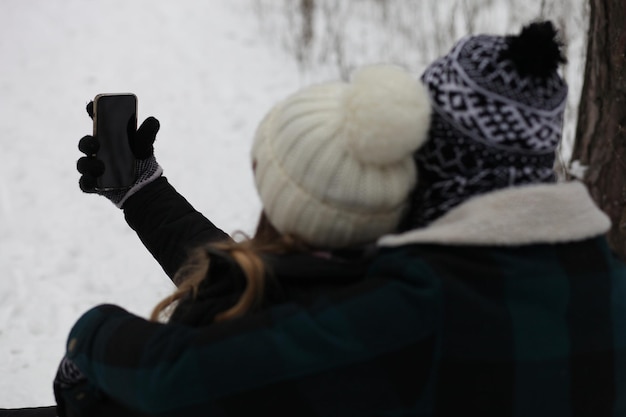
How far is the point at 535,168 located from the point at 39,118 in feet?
12.4

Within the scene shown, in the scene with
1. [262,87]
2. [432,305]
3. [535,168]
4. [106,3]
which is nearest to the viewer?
[432,305]

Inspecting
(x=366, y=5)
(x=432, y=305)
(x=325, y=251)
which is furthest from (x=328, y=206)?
(x=366, y=5)

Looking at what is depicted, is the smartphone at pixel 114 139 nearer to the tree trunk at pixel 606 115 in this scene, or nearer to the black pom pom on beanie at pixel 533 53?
the black pom pom on beanie at pixel 533 53

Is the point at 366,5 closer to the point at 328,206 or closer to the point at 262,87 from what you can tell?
the point at 262,87

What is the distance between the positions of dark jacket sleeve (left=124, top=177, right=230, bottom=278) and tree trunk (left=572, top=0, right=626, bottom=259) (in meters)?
1.09

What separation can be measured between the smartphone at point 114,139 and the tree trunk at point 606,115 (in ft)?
4.13

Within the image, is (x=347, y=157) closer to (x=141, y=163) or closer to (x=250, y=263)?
(x=250, y=263)

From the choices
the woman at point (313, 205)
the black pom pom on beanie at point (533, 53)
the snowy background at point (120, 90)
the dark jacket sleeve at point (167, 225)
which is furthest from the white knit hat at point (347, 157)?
the snowy background at point (120, 90)

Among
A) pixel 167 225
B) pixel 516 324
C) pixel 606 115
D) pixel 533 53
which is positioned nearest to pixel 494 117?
pixel 533 53

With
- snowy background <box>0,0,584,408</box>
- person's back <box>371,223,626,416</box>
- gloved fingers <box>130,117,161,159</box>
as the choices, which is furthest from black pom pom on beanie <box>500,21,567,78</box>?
snowy background <box>0,0,584,408</box>

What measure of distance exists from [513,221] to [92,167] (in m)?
1.06

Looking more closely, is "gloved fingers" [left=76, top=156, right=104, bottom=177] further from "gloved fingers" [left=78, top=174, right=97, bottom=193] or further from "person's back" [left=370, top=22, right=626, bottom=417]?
"person's back" [left=370, top=22, right=626, bottom=417]

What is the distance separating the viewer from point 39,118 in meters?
4.24

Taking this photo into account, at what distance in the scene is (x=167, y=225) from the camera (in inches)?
66.8
